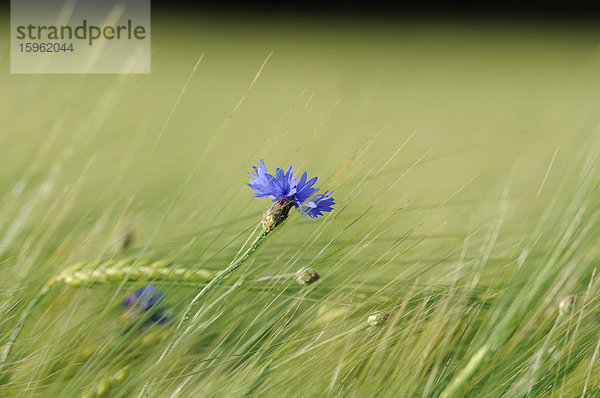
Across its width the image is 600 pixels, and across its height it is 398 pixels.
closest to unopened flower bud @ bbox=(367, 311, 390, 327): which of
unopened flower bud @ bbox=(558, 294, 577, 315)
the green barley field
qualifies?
the green barley field

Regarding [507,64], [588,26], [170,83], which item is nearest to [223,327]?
[170,83]

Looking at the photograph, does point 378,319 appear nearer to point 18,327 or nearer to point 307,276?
point 307,276

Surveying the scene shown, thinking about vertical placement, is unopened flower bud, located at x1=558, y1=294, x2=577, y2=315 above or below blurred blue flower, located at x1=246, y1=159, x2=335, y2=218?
below

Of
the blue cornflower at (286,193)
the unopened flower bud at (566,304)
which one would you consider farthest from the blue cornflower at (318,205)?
the unopened flower bud at (566,304)

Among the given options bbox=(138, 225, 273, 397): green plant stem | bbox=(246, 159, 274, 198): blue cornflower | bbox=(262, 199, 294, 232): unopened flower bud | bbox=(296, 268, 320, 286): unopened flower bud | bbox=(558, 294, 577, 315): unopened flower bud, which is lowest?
bbox=(558, 294, 577, 315): unopened flower bud

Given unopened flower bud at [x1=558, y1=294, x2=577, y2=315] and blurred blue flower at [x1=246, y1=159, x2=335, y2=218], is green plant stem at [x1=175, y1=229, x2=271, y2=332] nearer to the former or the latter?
blurred blue flower at [x1=246, y1=159, x2=335, y2=218]

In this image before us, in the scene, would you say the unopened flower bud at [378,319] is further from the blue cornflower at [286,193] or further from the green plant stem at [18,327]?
the green plant stem at [18,327]

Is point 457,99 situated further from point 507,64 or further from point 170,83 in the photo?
point 170,83
